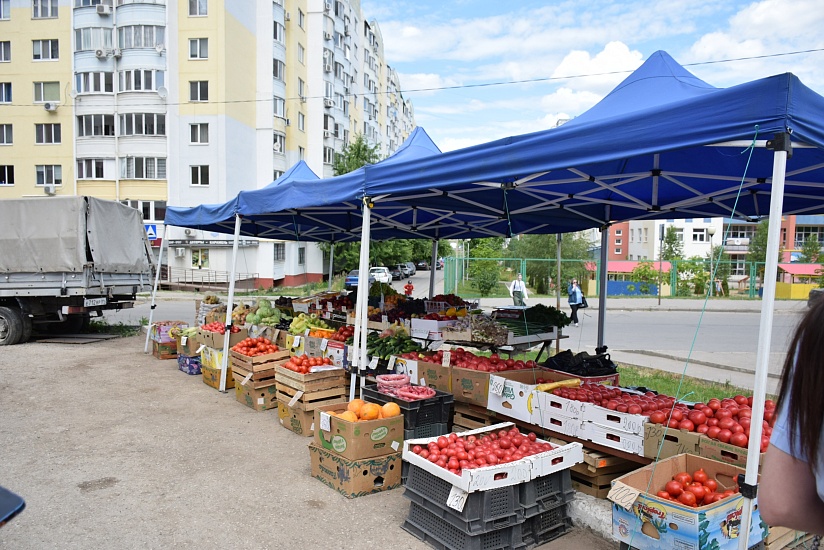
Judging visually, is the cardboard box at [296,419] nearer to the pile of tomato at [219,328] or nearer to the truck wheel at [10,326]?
the pile of tomato at [219,328]

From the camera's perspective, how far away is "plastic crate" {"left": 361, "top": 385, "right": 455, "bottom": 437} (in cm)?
539

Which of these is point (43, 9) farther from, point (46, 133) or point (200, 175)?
point (200, 175)

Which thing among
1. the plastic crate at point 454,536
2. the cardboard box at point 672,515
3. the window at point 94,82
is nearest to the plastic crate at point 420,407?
the plastic crate at point 454,536

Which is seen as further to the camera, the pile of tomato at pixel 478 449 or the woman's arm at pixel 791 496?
the pile of tomato at pixel 478 449

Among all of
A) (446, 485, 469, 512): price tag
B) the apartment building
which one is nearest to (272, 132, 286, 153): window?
the apartment building

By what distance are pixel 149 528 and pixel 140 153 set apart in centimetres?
3226

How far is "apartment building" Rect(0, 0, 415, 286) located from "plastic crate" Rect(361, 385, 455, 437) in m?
28.3

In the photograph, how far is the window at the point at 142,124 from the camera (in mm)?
31922

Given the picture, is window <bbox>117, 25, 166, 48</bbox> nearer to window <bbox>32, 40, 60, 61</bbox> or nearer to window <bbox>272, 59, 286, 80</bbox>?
window <bbox>32, 40, 60, 61</bbox>

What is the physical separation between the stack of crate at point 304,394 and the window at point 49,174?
110 ft

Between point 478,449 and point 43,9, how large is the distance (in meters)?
40.9

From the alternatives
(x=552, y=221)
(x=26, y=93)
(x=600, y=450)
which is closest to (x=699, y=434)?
(x=600, y=450)

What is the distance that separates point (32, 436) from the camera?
644cm

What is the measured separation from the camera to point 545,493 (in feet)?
14.0
